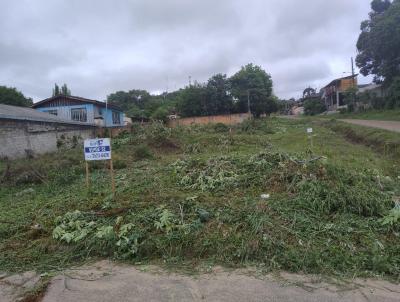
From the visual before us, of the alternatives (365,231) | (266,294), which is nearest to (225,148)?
(365,231)

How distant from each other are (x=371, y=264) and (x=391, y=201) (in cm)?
202

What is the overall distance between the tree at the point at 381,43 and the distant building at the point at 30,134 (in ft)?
90.0

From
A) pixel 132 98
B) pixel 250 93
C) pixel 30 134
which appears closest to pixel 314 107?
pixel 250 93

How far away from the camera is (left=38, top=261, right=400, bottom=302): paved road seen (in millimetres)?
3164

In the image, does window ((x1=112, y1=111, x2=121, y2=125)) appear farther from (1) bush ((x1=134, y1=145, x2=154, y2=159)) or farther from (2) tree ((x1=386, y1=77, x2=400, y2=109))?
(2) tree ((x1=386, y1=77, x2=400, y2=109))

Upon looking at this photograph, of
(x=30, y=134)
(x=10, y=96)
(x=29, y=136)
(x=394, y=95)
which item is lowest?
(x=29, y=136)

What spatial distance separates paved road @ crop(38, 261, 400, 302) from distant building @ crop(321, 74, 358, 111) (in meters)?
53.8

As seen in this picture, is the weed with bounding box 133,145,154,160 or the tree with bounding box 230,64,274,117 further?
the tree with bounding box 230,64,274,117

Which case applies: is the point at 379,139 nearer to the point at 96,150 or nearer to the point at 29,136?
the point at 96,150

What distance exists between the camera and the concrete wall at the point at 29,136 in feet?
50.4

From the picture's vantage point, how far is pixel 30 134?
17.2 metres

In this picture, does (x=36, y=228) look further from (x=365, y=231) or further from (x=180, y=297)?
(x=365, y=231)

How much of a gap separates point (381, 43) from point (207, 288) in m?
33.7

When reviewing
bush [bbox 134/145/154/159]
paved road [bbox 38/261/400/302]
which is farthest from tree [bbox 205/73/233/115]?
paved road [bbox 38/261/400/302]
